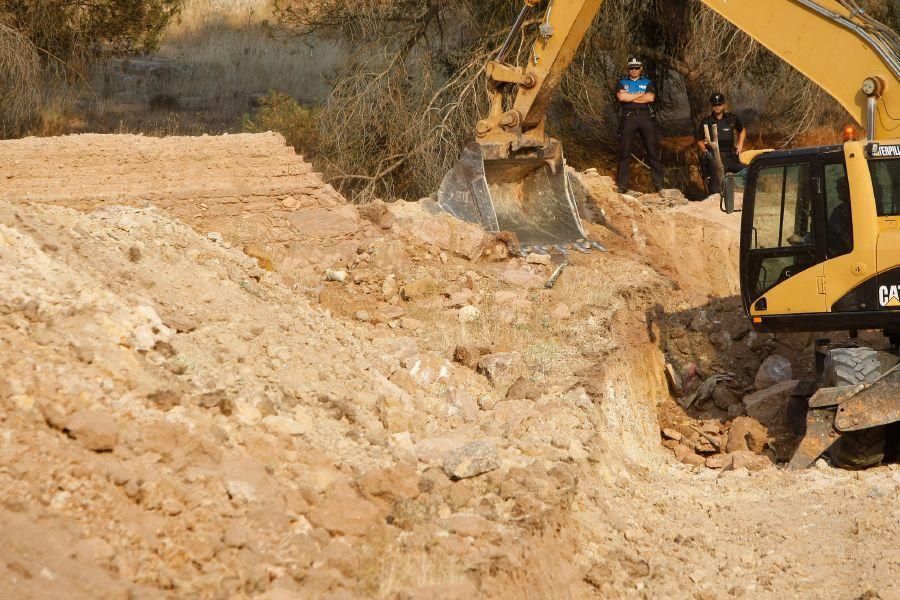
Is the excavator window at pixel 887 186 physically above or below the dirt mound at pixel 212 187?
above

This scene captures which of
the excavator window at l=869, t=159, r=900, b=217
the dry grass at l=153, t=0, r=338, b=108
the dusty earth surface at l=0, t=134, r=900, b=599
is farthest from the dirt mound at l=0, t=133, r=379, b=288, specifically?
the dry grass at l=153, t=0, r=338, b=108

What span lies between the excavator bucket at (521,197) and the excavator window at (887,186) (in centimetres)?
424

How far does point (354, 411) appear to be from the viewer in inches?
245

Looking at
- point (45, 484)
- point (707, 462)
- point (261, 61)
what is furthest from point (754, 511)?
point (261, 61)

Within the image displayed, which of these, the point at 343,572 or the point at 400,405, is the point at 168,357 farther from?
the point at 343,572

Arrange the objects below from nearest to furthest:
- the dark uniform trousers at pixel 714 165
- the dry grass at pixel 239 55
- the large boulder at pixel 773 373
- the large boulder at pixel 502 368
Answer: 1. the large boulder at pixel 502 368
2. the large boulder at pixel 773 373
3. the dark uniform trousers at pixel 714 165
4. the dry grass at pixel 239 55

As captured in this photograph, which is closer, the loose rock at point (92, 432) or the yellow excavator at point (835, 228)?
the loose rock at point (92, 432)

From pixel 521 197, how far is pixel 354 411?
6.47 m

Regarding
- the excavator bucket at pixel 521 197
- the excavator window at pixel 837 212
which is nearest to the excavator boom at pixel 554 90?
the excavator bucket at pixel 521 197

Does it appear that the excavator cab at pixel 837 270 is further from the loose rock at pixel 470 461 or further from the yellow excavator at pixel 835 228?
the loose rock at pixel 470 461

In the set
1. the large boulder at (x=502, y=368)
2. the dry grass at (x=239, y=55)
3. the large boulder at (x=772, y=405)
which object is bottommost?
the dry grass at (x=239, y=55)

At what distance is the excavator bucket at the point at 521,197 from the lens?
1166 centimetres

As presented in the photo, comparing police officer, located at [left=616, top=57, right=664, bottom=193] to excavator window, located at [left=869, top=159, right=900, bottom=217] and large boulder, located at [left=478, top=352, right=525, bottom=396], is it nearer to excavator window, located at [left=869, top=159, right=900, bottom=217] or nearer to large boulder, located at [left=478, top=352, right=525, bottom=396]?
excavator window, located at [left=869, top=159, right=900, bottom=217]

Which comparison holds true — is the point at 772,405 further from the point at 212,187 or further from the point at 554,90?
the point at 212,187
